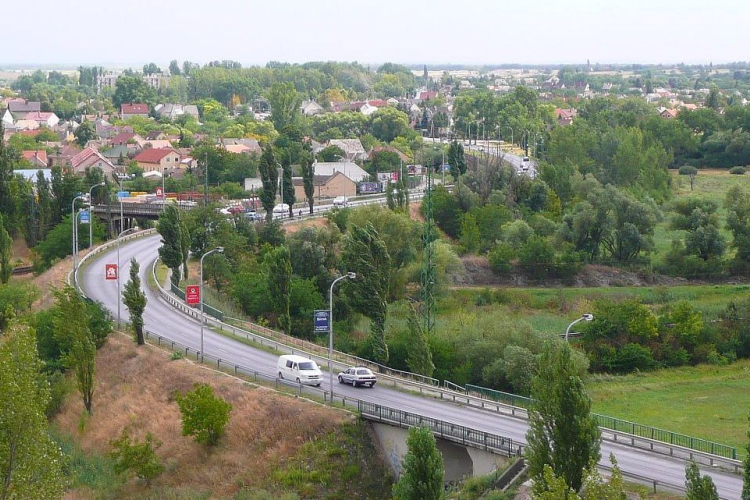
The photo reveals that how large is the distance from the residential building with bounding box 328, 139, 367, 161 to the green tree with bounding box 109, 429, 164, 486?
95.7 meters

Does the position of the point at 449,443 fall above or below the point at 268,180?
below

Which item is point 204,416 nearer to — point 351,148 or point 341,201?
point 341,201

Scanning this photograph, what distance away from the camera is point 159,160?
5241 inches

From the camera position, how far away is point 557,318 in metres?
73.6

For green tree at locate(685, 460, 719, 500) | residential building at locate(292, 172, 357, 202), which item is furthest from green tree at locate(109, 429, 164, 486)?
residential building at locate(292, 172, 357, 202)

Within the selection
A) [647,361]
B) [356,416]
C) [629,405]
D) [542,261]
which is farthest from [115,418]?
[542,261]

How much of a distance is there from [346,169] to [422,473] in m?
91.6

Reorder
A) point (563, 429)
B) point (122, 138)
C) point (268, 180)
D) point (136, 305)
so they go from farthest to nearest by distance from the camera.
Answer: point (122, 138) < point (268, 180) < point (136, 305) < point (563, 429)

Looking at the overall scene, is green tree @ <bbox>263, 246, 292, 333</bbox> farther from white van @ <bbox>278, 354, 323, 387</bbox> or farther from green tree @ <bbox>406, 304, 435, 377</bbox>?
white van @ <bbox>278, 354, 323, 387</bbox>

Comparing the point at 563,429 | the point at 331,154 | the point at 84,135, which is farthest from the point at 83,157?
the point at 563,429

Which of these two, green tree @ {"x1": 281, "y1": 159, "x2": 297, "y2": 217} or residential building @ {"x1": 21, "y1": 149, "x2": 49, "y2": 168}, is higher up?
green tree @ {"x1": 281, "y1": 159, "x2": 297, "y2": 217}

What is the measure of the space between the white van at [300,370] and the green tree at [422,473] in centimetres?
1439

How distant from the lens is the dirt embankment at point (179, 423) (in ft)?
137

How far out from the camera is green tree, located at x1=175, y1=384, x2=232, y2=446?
142 ft
